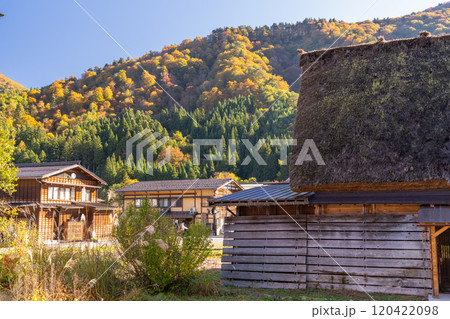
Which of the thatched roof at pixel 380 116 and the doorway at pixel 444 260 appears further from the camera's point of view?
the doorway at pixel 444 260

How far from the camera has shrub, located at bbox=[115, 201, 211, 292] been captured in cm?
801

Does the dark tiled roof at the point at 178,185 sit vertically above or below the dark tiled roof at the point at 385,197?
above

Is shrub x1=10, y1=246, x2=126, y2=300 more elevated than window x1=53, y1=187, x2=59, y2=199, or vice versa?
window x1=53, y1=187, x2=59, y2=199

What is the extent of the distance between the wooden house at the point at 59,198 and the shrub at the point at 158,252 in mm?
18910

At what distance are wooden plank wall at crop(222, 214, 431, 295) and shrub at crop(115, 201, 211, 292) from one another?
1.81 meters

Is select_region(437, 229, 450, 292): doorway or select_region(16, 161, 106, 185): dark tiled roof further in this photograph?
select_region(16, 161, 106, 185): dark tiled roof

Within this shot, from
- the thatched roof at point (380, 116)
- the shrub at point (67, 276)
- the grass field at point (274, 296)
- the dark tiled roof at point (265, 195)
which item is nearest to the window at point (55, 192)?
the dark tiled roof at point (265, 195)

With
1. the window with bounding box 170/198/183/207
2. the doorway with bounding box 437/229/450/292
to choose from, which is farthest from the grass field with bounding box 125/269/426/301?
the window with bounding box 170/198/183/207

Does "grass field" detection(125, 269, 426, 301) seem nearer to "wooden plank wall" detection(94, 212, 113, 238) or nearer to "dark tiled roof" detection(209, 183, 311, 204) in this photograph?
"dark tiled roof" detection(209, 183, 311, 204)

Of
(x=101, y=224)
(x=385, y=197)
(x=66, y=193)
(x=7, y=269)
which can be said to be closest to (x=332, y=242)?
(x=385, y=197)

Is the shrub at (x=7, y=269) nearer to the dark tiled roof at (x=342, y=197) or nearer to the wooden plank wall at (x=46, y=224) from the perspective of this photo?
the dark tiled roof at (x=342, y=197)

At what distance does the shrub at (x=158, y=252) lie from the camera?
8008 millimetres

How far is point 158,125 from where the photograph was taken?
207 ft

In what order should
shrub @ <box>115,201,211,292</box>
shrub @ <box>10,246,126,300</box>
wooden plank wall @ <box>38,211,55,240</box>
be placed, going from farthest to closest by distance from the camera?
wooden plank wall @ <box>38,211,55,240</box> → shrub @ <box>115,201,211,292</box> → shrub @ <box>10,246,126,300</box>
